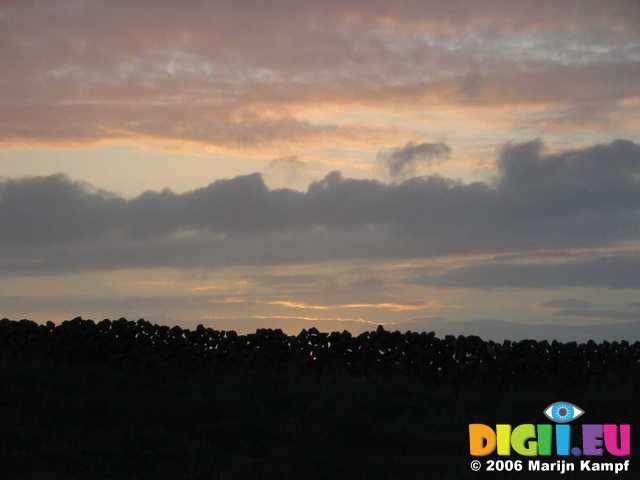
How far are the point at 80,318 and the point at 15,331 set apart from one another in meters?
1.94

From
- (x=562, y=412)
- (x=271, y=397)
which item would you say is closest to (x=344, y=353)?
(x=271, y=397)

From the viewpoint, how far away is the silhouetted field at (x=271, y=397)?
1372cm

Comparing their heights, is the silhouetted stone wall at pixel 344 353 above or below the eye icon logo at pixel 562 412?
above

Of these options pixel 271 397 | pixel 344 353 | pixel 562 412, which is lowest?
pixel 562 412

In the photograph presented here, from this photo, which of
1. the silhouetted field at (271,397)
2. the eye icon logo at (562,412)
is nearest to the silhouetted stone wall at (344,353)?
the silhouetted field at (271,397)

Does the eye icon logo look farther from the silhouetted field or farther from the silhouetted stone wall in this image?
the silhouetted stone wall

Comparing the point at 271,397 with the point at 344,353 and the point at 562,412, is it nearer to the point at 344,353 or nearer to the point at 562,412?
the point at 344,353

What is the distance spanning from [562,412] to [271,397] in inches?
237

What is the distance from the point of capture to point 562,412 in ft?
57.2

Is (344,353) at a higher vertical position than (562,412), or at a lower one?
higher

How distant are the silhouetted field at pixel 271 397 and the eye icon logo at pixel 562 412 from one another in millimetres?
200

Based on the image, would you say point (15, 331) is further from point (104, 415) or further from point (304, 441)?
point (304, 441)

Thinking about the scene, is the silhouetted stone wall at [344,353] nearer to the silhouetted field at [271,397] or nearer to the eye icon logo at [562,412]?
the silhouetted field at [271,397]

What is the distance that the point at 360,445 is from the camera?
15.0m
